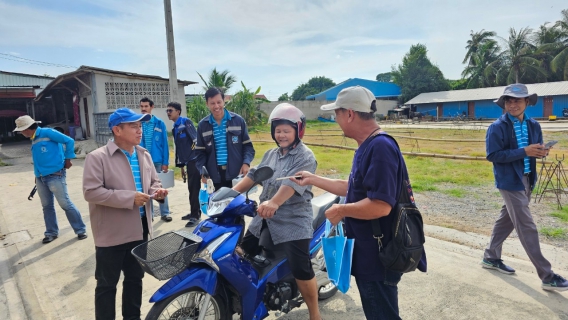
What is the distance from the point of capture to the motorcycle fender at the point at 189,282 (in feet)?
6.92

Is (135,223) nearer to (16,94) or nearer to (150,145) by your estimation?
(150,145)

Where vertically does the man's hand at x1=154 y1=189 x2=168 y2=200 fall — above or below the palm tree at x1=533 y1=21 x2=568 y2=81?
below

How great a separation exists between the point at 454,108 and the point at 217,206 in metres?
42.7

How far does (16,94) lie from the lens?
22.0 metres

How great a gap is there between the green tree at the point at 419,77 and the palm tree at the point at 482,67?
3.06 m

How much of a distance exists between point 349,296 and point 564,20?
4620 cm

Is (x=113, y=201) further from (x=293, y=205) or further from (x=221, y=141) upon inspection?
(x=221, y=141)

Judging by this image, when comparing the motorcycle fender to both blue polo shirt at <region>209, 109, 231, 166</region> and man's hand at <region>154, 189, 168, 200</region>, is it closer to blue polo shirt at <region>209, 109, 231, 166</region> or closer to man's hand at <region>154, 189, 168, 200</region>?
man's hand at <region>154, 189, 168, 200</region>

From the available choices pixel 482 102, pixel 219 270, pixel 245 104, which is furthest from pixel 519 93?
pixel 482 102

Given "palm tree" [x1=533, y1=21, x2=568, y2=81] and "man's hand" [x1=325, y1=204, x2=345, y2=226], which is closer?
"man's hand" [x1=325, y1=204, x2=345, y2=226]

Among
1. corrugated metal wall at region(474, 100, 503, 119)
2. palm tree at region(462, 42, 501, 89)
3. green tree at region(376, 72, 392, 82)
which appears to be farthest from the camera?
green tree at region(376, 72, 392, 82)

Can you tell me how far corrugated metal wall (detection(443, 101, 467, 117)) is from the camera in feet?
127

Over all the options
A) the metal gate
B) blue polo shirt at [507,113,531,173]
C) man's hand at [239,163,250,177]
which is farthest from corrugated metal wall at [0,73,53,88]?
blue polo shirt at [507,113,531,173]

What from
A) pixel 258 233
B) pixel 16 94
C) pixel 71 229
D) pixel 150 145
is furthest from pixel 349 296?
pixel 16 94
